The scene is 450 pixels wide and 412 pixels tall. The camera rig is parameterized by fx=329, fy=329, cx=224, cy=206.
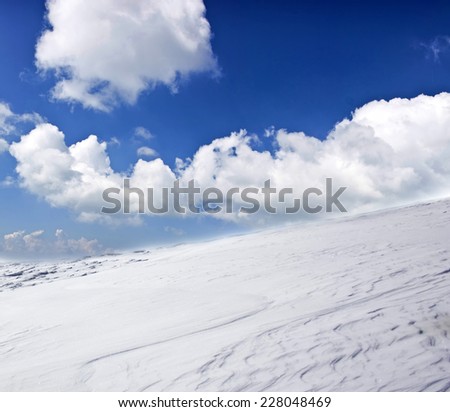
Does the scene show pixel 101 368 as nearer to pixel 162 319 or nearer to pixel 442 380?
pixel 162 319

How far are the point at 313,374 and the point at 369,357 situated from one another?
2.80 ft

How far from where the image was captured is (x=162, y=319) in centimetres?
704

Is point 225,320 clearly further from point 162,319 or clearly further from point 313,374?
point 313,374

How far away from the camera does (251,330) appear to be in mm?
5766

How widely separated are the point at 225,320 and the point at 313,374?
2565 mm

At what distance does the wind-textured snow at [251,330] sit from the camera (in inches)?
169

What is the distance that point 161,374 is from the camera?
15.0ft

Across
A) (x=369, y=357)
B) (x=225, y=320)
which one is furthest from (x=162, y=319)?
(x=369, y=357)

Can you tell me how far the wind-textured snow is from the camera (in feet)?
14.0
